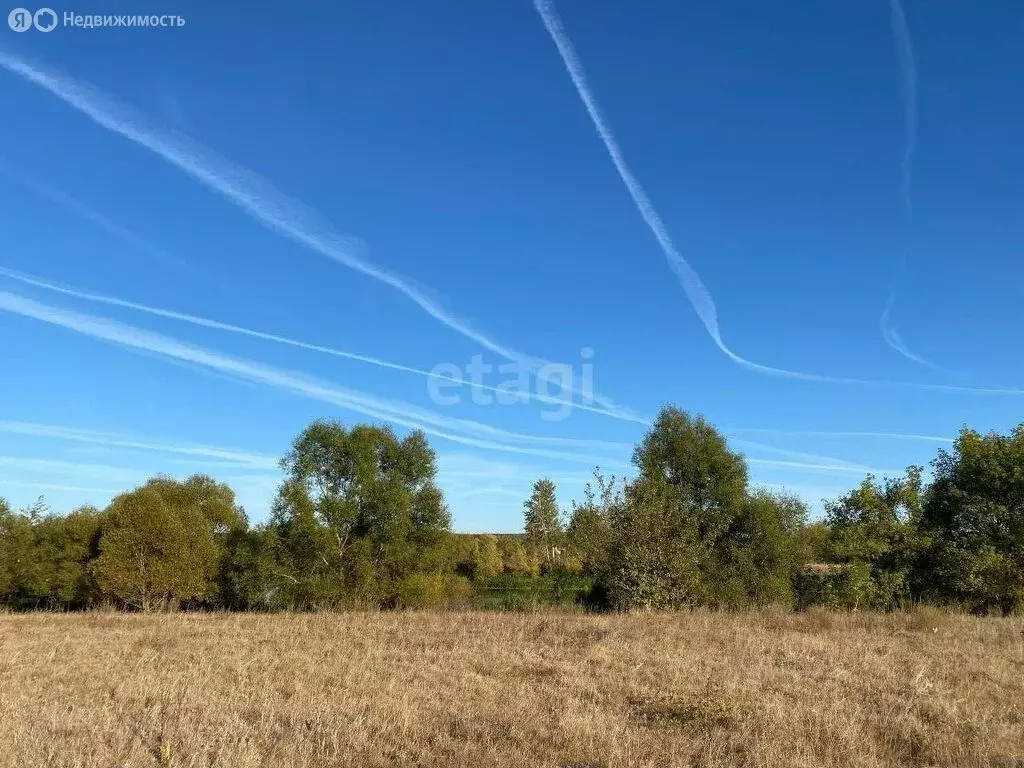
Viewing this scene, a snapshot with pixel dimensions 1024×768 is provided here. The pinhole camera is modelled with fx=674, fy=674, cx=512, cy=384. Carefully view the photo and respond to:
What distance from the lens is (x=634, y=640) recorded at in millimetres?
18859

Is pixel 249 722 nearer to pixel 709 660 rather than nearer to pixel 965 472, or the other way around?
pixel 709 660

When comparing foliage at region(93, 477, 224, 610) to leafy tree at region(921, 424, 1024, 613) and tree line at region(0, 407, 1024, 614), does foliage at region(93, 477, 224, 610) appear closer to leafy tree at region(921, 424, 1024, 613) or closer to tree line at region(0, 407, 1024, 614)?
tree line at region(0, 407, 1024, 614)

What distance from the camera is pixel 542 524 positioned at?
338 feet

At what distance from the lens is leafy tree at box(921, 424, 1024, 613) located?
101ft

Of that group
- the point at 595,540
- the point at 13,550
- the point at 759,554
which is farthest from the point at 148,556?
the point at 759,554

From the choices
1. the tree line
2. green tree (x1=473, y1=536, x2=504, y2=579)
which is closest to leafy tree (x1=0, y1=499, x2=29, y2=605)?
the tree line

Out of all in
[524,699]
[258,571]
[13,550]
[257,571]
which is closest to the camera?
[524,699]

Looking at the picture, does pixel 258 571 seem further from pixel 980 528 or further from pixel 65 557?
pixel 980 528

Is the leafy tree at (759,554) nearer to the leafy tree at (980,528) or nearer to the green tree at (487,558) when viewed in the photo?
the leafy tree at (980,528)

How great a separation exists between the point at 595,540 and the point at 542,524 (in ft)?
240

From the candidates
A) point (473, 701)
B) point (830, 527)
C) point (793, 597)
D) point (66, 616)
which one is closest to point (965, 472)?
point (830, 527)

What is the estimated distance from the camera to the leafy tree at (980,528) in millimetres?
30641

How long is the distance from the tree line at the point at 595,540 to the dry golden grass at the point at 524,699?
444 inches

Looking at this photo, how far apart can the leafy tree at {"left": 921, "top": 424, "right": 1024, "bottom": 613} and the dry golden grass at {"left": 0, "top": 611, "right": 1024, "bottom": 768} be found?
39.8 feet
